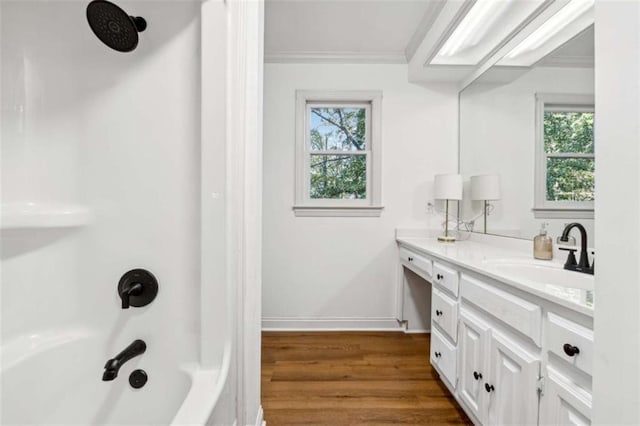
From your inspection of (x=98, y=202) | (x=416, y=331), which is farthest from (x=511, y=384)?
(x=98, y=202)

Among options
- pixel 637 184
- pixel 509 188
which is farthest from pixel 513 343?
pixel 509 188

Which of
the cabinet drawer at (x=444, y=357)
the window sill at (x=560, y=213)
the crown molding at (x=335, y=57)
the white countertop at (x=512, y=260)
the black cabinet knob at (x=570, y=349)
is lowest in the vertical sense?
the cabinet drawer at (x=444, y=357)

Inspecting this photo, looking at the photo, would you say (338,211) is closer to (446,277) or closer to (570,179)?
(446,277)

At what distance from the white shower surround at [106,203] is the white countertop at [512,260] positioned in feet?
3.35

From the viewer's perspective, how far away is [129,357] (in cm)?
96

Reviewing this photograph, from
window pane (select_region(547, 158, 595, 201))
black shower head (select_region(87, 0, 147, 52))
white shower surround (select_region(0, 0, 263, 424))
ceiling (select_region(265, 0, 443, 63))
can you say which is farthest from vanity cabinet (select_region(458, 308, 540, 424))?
ceiling (select_region(265, 0, 443, 63))

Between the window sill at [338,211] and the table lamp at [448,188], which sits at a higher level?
Answer: the table lamp at [448,188]

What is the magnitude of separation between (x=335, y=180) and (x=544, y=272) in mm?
1653

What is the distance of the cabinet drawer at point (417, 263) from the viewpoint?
71.9 inches

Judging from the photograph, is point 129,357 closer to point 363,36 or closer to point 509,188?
point 509,188

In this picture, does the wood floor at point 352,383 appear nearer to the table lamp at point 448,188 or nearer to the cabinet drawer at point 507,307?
the cabinet drawer at point 507,307

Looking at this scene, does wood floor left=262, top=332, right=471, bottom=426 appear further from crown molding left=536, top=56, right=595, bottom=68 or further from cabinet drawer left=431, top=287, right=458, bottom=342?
crown molding left=536, top=56, right=595, bottom=68

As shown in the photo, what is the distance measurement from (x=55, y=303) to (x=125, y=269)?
294 mm

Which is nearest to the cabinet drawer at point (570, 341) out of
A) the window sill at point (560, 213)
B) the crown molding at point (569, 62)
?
the window sill at point (560, 213)
